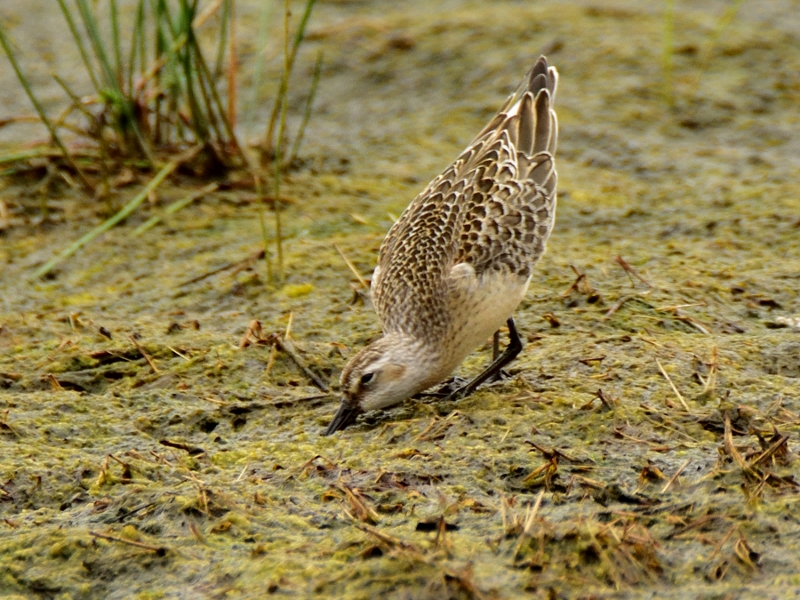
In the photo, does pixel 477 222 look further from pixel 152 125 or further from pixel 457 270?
pixel 152 125

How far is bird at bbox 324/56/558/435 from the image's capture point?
18.4ft

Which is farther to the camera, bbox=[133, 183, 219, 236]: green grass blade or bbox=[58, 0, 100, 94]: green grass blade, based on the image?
bbox=[133, 183, 219, 236]: green grass blade

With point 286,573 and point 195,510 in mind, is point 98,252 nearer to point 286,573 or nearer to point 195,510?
point 195,510

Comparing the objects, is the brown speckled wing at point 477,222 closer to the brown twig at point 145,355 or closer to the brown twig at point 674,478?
the brown twig at point 145,355

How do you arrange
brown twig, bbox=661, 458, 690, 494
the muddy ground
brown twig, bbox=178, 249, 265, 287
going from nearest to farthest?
the muddy ground → brown twig, bbox=661, 458, 690, 494 → brown twig, bbox=178, 249, 265, 287

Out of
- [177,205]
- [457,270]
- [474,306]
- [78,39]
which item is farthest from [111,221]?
[474,306]

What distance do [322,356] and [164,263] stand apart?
7.25ft

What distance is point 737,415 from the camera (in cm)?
512

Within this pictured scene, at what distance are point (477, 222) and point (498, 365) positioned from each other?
2.54 feet

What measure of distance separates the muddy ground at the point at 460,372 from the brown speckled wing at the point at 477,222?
510 millimetres

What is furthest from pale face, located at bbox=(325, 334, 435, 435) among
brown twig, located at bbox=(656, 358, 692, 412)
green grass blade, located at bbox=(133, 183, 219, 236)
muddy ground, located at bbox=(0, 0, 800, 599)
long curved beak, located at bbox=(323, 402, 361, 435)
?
green grass blade, located at bbox=(133, 183, 219, 236)

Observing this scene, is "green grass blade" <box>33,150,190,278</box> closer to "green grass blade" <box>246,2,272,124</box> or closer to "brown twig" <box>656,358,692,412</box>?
"green grass blade" <box>246,2,272,124</box>

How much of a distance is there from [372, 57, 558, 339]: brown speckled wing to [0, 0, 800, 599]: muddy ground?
0.51m

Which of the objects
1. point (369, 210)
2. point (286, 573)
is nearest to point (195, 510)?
point (286, 573)
